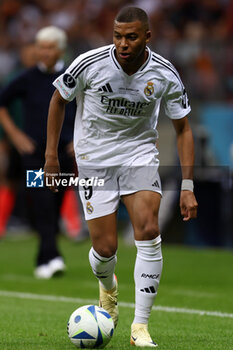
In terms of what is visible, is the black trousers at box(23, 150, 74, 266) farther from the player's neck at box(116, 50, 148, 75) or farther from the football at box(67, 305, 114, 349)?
the football at box(67, 305, 114, 349)

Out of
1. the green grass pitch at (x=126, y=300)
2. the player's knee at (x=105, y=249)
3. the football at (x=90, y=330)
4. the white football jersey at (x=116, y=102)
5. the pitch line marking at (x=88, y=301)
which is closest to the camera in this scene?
the football at (x=90, y=330)

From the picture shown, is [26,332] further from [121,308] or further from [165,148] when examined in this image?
[165,148]

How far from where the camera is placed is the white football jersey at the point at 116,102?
581 centimetres

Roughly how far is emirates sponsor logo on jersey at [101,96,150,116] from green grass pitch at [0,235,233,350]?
1580 millimetres

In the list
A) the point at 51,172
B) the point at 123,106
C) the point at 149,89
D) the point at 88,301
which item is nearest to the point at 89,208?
the point at 51,172

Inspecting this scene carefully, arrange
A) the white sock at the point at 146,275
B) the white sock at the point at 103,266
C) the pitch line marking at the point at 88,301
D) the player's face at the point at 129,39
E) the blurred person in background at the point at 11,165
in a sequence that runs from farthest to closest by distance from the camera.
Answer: the blurred person in background at the point at 11,165
the pitch line marking at the point at 88,301
the white sock at the point at 103,266
the white sock at the point at 146,275
the player's face at the point at 129,39

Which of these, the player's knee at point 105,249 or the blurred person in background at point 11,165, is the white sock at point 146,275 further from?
the blurred person in background at point 11,165

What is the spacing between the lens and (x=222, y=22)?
1692cm

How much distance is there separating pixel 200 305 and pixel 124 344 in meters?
2.35

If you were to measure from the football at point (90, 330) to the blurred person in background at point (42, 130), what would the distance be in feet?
14.8

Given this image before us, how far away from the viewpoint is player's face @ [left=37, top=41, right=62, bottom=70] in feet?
32.5

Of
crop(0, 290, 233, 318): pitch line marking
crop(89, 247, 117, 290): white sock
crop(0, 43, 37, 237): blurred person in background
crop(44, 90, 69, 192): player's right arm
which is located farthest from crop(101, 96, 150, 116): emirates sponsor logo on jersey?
crop(0, 43, 37, 237): blurred person in background

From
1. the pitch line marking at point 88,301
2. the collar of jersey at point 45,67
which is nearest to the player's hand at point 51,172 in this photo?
the pitch line marking at point 88,301

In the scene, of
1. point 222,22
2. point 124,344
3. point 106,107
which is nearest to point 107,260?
point 124,344
